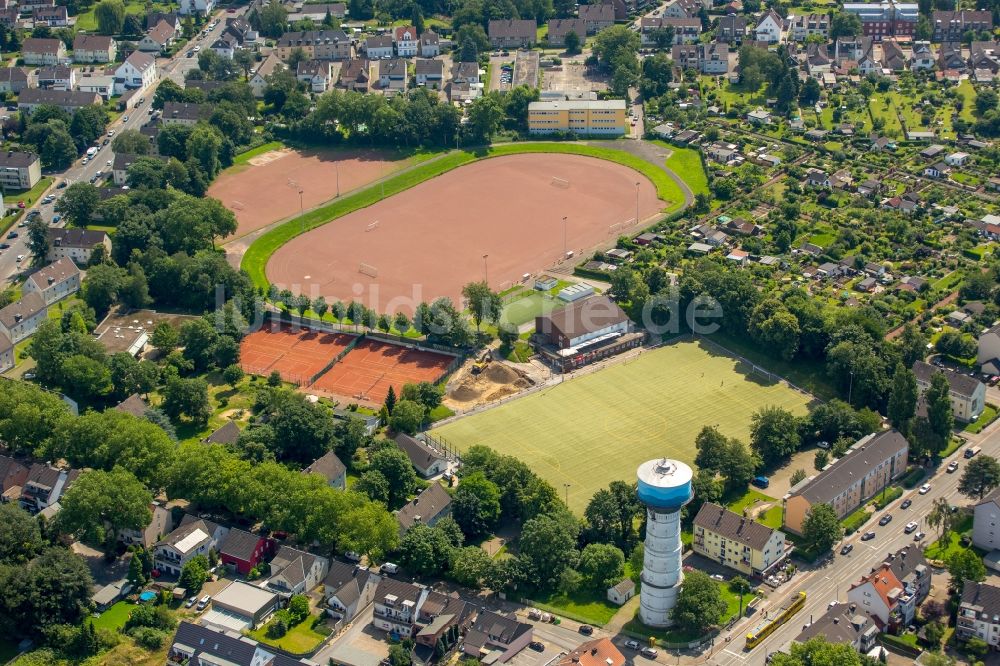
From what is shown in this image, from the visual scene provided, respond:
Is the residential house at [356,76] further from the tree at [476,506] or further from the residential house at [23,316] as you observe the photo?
the tree at [476,506]

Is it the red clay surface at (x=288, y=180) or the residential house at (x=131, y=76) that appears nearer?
the red clay surface at (x=288, y=180)

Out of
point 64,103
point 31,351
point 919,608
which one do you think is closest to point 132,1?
point 64,103

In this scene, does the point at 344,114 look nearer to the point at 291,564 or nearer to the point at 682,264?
the point at 682,264

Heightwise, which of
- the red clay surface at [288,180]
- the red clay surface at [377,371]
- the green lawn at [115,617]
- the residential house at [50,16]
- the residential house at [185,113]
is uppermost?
the residential house at [50,16]

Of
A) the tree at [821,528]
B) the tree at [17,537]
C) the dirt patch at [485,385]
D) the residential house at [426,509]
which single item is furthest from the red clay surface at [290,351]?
the tree at [821,528]

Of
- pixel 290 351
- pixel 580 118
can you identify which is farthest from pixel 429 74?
pixel 290 351

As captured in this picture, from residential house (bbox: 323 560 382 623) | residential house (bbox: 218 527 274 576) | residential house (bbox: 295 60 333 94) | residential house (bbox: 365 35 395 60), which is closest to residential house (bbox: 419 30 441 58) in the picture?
residential house (bbox: 365 35 395 60)
